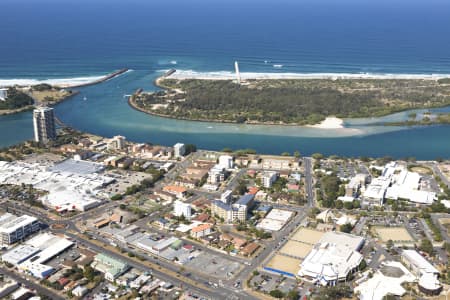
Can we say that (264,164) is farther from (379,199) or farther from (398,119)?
(398,119)

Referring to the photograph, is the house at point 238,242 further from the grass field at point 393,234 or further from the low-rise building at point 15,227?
the low-rise building at point 15,227

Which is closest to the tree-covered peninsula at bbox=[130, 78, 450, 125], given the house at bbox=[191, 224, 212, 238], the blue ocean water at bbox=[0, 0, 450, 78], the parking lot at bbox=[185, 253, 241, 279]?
the blue ocean water at bbox=[0, 0, 450, 78]

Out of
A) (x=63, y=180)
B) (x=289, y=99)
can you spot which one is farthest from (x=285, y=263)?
(x=289, y=99)

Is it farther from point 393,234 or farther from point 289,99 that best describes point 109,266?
point 289,99

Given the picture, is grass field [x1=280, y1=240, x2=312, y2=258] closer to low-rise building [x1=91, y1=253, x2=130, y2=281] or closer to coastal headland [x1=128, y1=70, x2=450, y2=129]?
low-rise building [x1=91, y1=253, x2=130, y2=281]

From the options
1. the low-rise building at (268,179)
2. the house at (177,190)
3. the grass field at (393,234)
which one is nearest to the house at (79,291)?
the house at (177,190)
